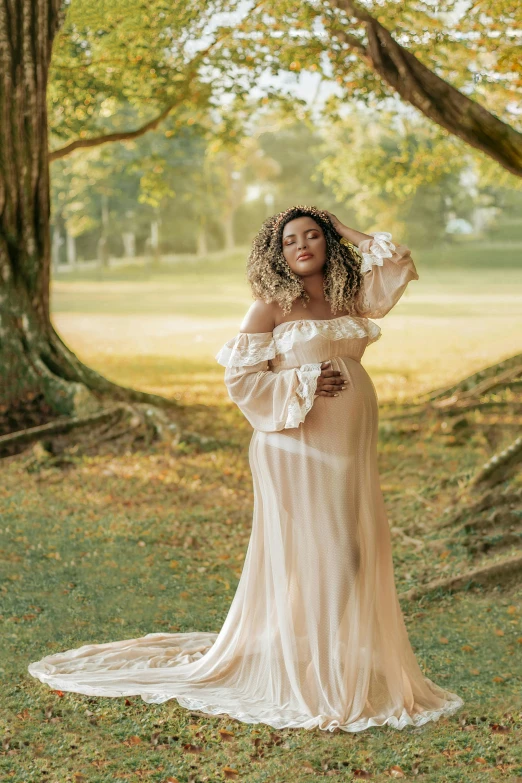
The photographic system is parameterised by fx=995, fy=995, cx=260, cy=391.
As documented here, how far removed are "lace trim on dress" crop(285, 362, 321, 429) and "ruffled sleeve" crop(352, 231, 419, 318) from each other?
0.51m

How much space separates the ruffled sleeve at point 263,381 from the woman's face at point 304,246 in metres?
0.37

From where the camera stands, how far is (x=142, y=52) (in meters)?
12.9

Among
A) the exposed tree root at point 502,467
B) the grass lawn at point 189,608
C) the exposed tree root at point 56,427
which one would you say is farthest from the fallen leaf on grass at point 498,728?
the exposed tree root at point 56,427

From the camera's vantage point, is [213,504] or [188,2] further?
[188,2]

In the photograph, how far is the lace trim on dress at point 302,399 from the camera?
470 centimetres

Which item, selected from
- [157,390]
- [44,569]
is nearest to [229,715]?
[44,569]

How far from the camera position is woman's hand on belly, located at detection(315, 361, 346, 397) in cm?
473

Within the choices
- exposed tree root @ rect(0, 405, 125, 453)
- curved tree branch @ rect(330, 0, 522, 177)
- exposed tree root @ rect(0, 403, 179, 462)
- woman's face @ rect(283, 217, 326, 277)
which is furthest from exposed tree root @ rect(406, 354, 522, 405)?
woman's face @ rect(283, 217, 326, 277)

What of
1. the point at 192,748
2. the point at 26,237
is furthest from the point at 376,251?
the point at 26,237

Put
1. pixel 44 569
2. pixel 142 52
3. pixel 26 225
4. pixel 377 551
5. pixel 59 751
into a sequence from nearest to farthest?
pixel 59 751 < pixel 377 551 < pixel 44 569 < pixel 26 225 < pixel 142 52

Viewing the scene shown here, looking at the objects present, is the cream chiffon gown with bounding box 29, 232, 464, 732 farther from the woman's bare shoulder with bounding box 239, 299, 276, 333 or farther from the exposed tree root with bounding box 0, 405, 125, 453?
the exposed tree root with bounding box 0, 405, 125, 453

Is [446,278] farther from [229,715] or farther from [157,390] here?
[229,715]

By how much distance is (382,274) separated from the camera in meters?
4.97

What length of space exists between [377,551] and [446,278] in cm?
4630
